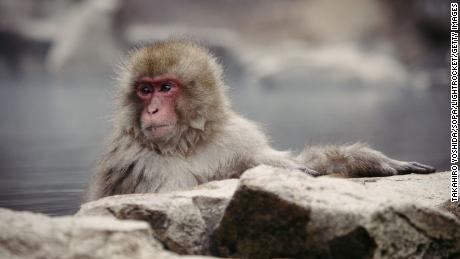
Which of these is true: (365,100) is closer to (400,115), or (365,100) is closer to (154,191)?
(400,115)

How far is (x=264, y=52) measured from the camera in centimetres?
2441

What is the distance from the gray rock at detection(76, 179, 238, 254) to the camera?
3.06 m

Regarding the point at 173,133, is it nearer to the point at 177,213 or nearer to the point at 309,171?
the point at 309,171

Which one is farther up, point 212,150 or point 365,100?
point 365,100

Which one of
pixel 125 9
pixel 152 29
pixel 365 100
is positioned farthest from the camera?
pixel 125 9

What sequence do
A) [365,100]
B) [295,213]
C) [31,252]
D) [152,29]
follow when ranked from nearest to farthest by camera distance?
1. [31,252]
2. [295,213]
3. [365,100]
4. [152,29]

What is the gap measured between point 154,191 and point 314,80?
1954 centimetres

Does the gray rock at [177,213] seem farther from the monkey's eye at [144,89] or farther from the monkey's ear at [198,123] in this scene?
the monkey's eye at [144,89]

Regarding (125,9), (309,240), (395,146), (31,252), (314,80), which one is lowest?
(31,252)

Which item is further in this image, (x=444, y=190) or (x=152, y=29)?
(x=152, y=29)

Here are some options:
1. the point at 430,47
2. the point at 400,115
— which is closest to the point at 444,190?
the point at 400,115

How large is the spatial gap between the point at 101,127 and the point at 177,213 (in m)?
9.35

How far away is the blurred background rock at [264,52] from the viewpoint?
16500 millimetres

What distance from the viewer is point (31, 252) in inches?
97.4
